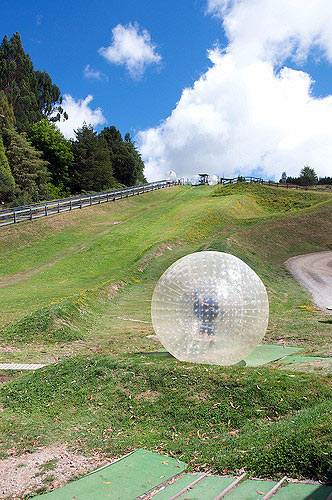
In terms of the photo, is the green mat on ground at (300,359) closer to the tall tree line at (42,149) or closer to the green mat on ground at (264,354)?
the green mat on ground at (264,354)

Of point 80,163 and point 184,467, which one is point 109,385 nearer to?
point 184,467

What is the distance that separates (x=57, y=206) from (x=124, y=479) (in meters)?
40.2

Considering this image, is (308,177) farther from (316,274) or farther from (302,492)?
(302,492)

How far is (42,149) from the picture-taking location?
7369 centimetres

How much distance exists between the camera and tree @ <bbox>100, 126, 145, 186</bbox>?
91.5 m

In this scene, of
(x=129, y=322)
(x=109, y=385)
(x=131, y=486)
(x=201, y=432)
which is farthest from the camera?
(x=129, y=322)

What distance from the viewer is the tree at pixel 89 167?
3004 inches

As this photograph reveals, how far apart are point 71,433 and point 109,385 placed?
1592mm

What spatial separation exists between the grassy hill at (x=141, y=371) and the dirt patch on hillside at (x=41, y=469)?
0.39 metres

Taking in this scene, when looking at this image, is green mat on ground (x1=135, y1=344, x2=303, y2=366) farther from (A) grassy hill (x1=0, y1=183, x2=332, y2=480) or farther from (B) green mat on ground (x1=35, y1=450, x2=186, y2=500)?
(B) green mat on ground (x1=35, y1=450, x2=186, y2=500)

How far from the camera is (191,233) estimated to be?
37125 mm

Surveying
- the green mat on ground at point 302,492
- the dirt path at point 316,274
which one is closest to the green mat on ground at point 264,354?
the green mat on ground at point 302,492

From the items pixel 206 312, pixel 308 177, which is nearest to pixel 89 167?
pixel 308 177

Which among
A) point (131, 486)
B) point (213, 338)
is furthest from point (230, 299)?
point (131, 486)
